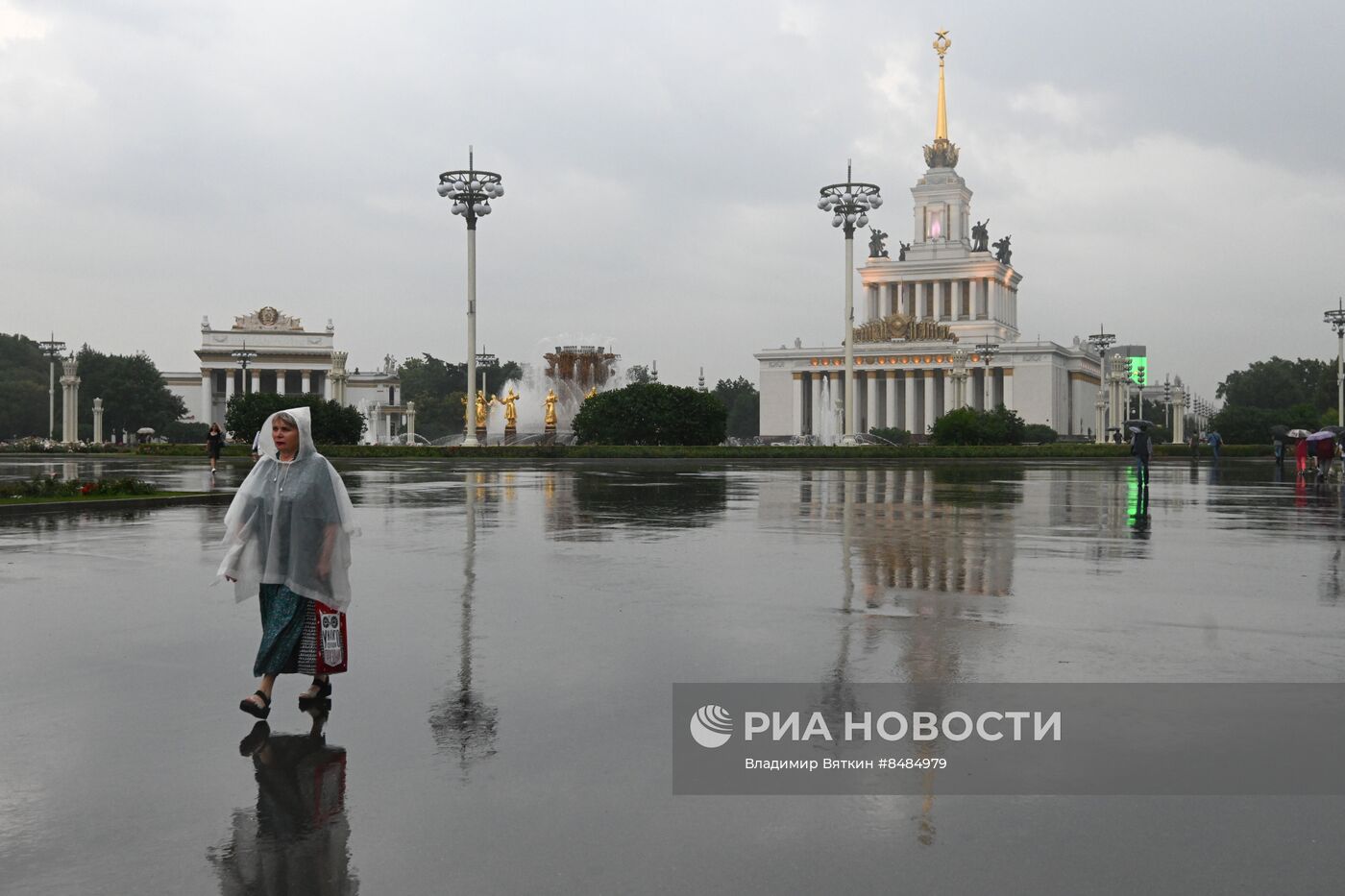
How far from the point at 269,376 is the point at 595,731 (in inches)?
4409

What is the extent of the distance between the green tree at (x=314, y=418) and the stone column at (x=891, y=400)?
61.1 metres

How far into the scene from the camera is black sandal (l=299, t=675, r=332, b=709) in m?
5.64

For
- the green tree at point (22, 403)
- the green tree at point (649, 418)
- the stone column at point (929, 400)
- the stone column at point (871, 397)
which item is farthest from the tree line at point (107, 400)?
the stone column at point (929, 400)

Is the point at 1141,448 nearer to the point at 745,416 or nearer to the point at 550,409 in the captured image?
the point at 550,409

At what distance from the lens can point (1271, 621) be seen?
784 centimetres

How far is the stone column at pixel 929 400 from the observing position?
105938 mm

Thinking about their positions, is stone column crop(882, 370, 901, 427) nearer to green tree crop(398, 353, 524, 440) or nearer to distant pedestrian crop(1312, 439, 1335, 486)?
green tree crop(398, 353, 524, 440)

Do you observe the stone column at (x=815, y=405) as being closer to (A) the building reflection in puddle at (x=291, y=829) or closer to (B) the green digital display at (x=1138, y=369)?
(B) the green digital display at (x=1138, y=369)

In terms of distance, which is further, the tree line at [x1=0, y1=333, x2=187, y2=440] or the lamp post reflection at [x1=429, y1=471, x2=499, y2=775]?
the tree line at [x1=0, y1=333, x2=187, y2=440]

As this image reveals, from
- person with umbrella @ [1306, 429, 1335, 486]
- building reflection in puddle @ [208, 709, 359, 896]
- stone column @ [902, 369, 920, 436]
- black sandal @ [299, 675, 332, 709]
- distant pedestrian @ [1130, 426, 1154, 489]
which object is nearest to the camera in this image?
building reflection in puddle @ [208, 709, 359, 896]

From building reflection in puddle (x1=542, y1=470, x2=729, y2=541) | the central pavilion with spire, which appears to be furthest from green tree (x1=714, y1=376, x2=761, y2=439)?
building reflection in puddle (x1=542, y1=470, x2=729, y2=541)

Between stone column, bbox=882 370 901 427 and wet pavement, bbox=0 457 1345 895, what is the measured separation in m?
95.3

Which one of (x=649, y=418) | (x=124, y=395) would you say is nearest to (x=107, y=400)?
(x=124, y=395)

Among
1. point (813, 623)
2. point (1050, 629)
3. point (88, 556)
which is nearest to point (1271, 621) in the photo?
point (1050, 629)
